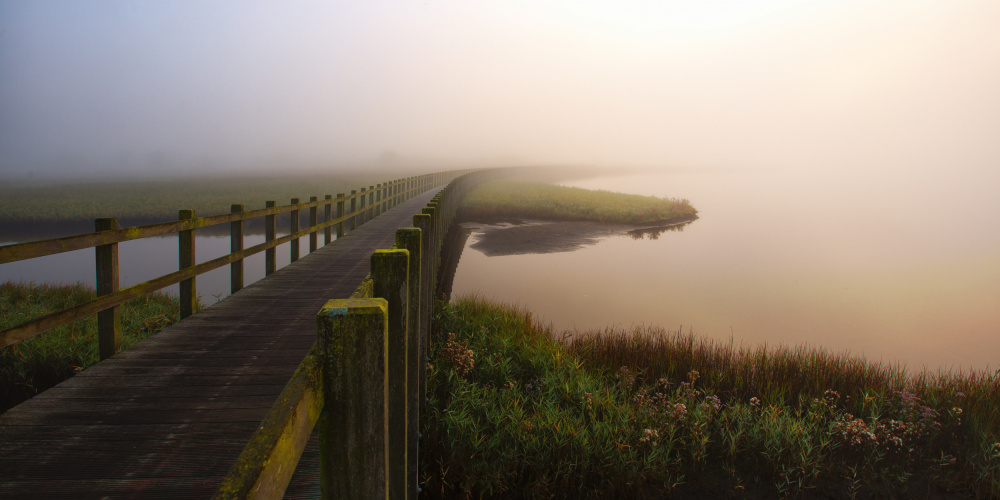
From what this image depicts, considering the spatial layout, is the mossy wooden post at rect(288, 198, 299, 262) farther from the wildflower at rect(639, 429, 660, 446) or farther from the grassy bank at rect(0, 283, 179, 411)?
the wildflower at rect(639, 429, 660, 446)

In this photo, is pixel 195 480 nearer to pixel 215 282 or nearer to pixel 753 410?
pixel 753 410

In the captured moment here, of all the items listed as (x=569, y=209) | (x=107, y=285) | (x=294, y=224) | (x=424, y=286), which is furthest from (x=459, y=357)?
(x=569, y=209)

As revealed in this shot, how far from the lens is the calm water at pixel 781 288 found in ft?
36.7

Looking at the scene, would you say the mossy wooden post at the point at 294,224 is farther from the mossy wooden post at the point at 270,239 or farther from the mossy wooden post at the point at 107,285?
the mossy wooden post at the point at 107,285

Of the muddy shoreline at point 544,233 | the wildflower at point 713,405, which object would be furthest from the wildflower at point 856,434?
the muddy shoreline at point 544,233

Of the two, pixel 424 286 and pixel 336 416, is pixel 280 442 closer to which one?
pixel 336 416

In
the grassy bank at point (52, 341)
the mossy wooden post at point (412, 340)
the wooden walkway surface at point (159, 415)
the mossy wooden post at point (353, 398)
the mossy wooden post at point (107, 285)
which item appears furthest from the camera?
the grassy bank at point (52, 341)

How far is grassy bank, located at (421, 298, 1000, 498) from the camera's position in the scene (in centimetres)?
474

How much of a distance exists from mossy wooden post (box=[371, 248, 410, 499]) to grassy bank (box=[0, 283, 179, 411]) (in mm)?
4617

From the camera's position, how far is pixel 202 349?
4.46 m

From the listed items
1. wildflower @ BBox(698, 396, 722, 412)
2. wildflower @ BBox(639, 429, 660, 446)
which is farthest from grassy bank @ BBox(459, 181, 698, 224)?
wildflower @ BBox(639, 429, 660, 446)

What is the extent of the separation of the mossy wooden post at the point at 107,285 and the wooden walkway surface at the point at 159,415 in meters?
0.15

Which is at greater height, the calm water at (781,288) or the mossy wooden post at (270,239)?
the mossy wooden post at (270,239)

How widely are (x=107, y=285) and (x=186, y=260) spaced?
1206 millimetres
